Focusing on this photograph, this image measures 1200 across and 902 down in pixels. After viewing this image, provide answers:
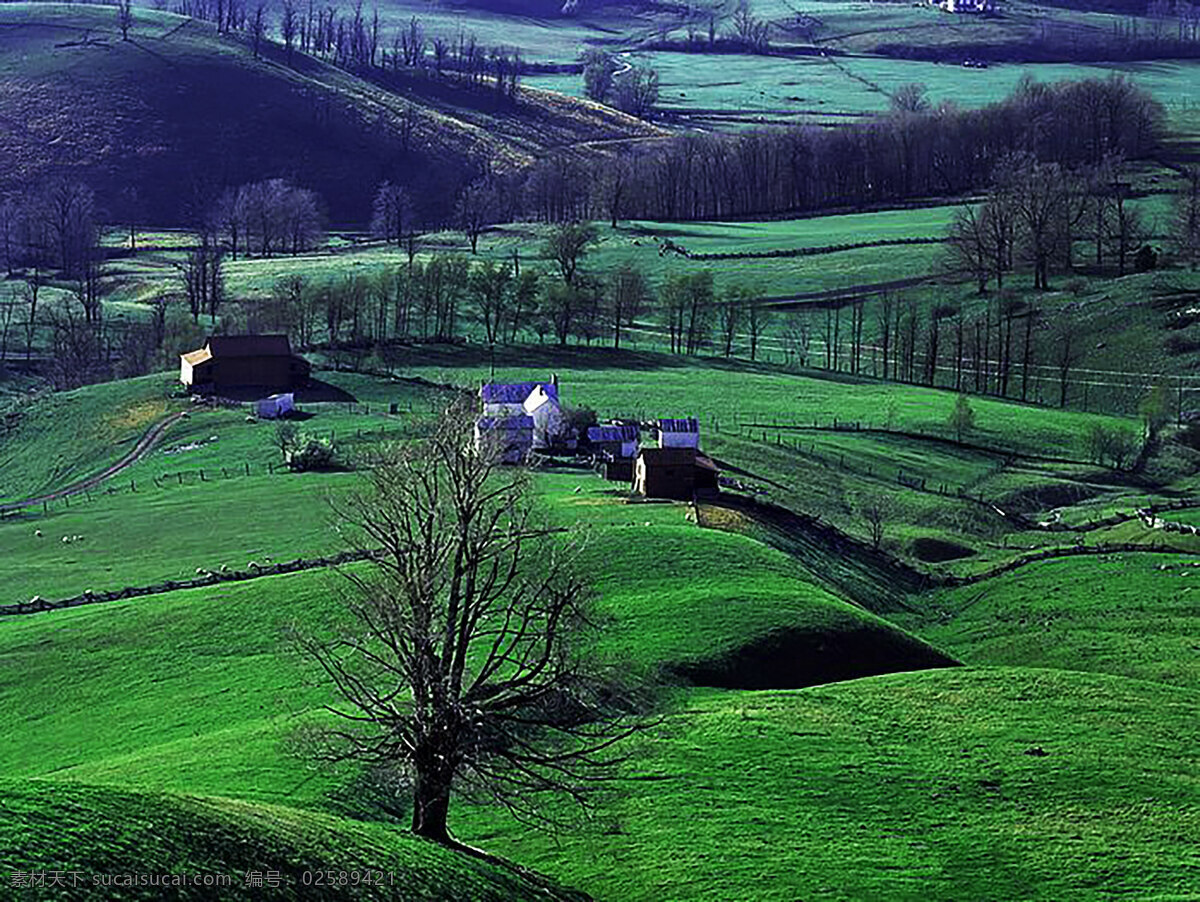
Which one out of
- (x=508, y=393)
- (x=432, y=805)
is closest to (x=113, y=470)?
(x=508, y=393)

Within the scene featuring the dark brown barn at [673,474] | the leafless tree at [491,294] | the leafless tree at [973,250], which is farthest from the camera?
the leafless tree at [973,250]

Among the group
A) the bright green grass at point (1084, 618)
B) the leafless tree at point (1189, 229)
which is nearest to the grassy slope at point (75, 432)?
the bright green grass at point (1084, 618)

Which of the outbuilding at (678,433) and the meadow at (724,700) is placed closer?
the meadow at (724,700)

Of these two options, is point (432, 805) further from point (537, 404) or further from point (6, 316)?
point (6, 316)

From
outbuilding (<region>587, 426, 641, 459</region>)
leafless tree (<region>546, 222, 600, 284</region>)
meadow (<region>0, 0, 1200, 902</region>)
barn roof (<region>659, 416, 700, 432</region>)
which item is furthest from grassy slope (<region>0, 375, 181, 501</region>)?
leafless tree (<region>546, 222, 600, 284</region>)

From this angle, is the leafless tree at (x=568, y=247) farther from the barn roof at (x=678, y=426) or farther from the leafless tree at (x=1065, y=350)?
the barn roof at (x=678, y=426)

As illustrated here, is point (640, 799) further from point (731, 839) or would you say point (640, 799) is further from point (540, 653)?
point (540, 653)

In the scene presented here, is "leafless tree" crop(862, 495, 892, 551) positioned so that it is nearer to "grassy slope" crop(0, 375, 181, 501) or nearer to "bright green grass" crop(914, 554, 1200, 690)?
"bright green grass" crop(914, 554, 1200, 690)
